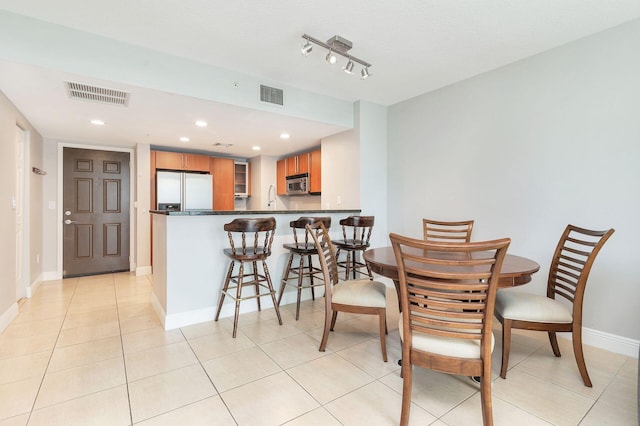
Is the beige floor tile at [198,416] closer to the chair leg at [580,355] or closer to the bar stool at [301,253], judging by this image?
the bar stool at [301,253]

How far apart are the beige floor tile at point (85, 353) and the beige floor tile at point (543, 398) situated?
8.53 ft

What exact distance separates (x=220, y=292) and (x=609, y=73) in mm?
3797

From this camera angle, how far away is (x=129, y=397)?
1726 millimetres

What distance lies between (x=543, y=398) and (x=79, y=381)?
2.79 m

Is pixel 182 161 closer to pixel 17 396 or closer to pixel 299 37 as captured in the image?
pixel 299 37

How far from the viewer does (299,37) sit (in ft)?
8.09

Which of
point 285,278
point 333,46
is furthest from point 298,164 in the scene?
point 333,46

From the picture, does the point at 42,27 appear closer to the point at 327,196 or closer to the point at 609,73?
the point at 327,196

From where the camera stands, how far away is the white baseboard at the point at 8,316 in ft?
8.58

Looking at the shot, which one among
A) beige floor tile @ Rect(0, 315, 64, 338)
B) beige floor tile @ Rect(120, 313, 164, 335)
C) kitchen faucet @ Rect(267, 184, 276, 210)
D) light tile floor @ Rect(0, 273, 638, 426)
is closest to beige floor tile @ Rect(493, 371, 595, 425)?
light tile floor @ Rect(0, 273, 638, 426)

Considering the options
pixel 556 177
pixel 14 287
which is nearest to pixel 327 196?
pixel 556 177

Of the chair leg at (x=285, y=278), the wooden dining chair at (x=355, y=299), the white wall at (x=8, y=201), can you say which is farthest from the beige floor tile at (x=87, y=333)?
the wooden dining chair at (x=355, y=299)

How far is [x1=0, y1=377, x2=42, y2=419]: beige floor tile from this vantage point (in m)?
1.61

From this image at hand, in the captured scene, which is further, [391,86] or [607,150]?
[391,86]
